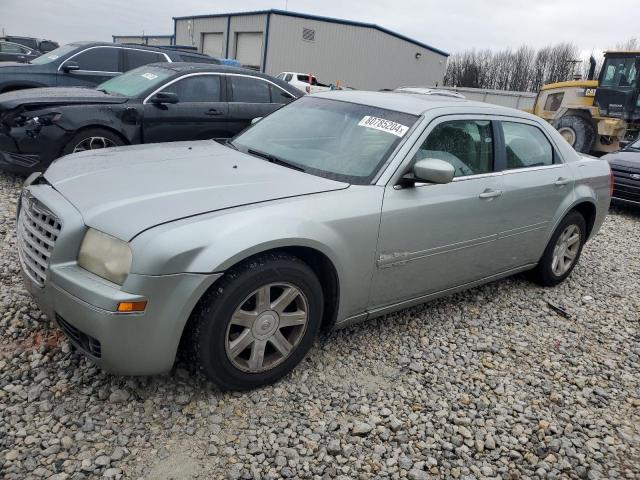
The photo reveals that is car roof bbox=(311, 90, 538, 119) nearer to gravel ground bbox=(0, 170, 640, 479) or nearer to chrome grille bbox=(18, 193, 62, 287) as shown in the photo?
gravel ground bbox=(0, 170, 640, 479)

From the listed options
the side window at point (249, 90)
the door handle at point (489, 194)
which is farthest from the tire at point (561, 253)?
the side window at point (249, 90)

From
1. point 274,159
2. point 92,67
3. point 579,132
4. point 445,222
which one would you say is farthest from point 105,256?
point 579,132

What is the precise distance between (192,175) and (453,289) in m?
1.98

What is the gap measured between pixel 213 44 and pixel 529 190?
35886 mm

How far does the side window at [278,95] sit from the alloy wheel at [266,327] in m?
5.20

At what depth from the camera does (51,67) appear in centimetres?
832

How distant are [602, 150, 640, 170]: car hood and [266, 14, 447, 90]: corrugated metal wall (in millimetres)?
25007

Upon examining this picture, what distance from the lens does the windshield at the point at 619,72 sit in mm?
12359

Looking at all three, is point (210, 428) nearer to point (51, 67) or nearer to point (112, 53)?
point (51, 67)

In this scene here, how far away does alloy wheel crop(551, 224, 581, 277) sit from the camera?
458 centimetres

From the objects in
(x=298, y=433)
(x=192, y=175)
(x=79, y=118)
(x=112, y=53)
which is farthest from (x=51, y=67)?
(x=298, y=433)

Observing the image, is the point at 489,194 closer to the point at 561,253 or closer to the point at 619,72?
the point at 561,253

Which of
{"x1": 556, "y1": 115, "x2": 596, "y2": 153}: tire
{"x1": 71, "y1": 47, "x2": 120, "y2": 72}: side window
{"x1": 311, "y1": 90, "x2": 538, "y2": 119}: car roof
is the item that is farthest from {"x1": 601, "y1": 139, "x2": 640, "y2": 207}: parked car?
{"x1": 71, "y1": 47, "x2": 120, "y2": 72}: side window

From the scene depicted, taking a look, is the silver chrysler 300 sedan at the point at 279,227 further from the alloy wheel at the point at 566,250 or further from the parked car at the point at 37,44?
the parked car at the point at 37,44
